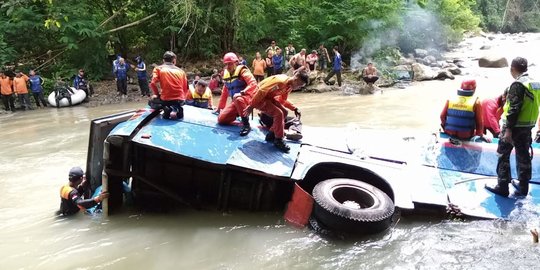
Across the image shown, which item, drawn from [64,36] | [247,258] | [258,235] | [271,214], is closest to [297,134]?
[271,214]

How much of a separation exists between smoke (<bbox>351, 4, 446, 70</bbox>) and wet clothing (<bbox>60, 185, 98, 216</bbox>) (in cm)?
1734

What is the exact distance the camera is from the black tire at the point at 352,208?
4.67 meters

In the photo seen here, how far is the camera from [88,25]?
17.6 m

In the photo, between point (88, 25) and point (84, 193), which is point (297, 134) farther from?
point (88, 25)

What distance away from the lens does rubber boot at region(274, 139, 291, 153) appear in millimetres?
5363

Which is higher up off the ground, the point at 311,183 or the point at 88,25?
the point at 88,25

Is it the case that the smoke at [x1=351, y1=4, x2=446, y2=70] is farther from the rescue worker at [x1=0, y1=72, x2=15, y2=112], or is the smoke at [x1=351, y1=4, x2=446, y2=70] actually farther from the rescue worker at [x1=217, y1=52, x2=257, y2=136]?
the rescue worker at [x1=217, y1=52, x2=257, y2=136]

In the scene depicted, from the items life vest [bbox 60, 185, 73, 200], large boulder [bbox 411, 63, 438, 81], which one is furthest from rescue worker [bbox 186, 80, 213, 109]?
large boulder [bbox 411, 63, 438, 81]

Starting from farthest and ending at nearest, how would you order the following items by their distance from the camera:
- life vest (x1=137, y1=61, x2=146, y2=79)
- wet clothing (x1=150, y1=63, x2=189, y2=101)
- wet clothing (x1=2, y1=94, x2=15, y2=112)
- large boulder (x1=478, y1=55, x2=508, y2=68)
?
large boulder (x1=478, y1=55, x2=508, y2=68), life vest (x1=137, y1=61, x2=146, y2=79), wet clothing (x1=2, y1=94, x2=15, y2=112), wet clothing (x1=150, y1=63, x2=189, y2=101)

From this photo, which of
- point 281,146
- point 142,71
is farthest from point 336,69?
point 281,146

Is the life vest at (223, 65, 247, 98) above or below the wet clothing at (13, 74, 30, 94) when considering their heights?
above

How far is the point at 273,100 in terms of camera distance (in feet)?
18.3

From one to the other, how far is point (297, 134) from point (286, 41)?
16707 millimetres

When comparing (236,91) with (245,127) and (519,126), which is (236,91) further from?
(519,126)
